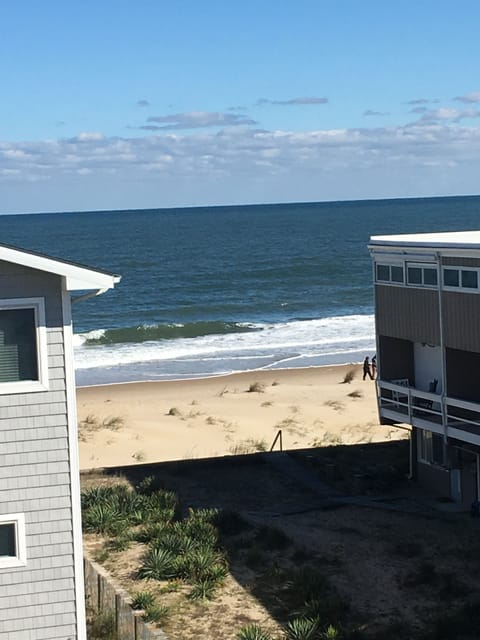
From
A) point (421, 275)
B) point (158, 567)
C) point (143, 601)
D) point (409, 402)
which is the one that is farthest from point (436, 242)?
point (143, 601)

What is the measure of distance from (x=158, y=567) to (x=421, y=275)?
25.6 ft

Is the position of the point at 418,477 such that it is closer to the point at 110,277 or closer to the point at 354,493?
the point at 354,493

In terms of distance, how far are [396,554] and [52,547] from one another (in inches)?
271

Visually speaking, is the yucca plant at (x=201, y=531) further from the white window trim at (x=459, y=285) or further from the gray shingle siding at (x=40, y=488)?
the white window trim at (x=459, y=285)

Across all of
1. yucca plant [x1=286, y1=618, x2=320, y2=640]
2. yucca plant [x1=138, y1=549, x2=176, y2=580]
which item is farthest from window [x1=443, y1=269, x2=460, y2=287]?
yucca plant [x1=286, y1=618, x2=320, y2=640]

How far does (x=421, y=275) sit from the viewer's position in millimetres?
20391

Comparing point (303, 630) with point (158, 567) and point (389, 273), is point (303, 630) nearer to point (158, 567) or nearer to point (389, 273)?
point (158, 567)

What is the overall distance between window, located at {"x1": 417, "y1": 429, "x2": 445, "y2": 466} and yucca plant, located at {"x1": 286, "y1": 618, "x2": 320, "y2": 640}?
7.17m

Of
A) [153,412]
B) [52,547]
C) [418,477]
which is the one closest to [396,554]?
[418,477]

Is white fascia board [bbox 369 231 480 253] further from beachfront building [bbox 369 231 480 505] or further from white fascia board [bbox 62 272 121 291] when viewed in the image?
white fascia board [bbox 62 272 121 291]

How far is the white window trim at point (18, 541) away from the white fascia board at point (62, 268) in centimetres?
271

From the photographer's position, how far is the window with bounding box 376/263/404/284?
69.3 ft

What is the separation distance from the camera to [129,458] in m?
25.9

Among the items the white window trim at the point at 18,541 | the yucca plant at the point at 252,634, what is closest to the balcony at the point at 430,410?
the yucca plant at the point at 252,634
